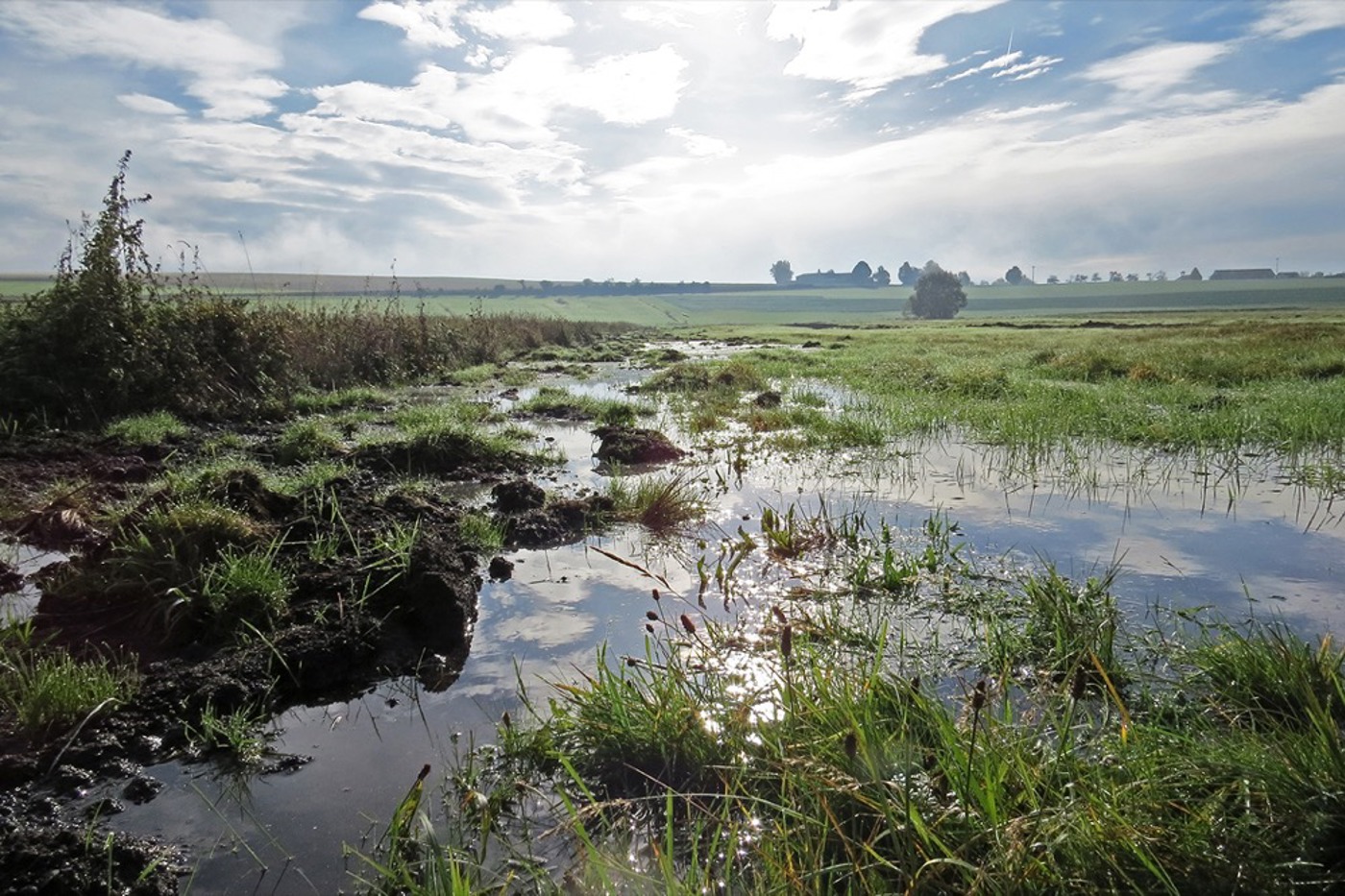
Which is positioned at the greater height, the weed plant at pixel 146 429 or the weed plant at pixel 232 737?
the weed plant at pixel 146 429

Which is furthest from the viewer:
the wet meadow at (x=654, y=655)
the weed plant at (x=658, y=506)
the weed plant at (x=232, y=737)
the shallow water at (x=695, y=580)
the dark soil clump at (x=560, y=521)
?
the weed plant at (x=658, y=506)

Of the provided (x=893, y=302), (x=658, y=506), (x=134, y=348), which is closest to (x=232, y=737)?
(x=658, y=506)

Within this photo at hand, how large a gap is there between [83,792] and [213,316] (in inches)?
473

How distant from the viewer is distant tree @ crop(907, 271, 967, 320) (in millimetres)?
133375

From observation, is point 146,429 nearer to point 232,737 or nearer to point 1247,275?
point 232,737

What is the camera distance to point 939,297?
439 feet

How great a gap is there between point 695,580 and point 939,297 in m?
139

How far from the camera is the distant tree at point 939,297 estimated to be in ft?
438

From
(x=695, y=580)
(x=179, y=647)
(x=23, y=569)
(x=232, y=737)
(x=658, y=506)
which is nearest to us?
(x=232, y=737)

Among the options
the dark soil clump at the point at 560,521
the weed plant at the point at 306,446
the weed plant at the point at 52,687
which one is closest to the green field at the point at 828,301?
the weed plant at the point at 306,446

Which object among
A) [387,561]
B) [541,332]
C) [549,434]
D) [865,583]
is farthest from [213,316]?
[541,332]

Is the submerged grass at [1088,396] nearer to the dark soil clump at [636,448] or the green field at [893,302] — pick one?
the dark soil clump at [636,448]

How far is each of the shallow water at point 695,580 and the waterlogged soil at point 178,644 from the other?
15 cm

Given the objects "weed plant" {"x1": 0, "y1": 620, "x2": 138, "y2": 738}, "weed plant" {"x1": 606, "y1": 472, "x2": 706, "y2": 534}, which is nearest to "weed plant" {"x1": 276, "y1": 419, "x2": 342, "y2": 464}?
"weed plant" {"x1": 606, "y1": 472, "x2": 706, "y2": 534}
